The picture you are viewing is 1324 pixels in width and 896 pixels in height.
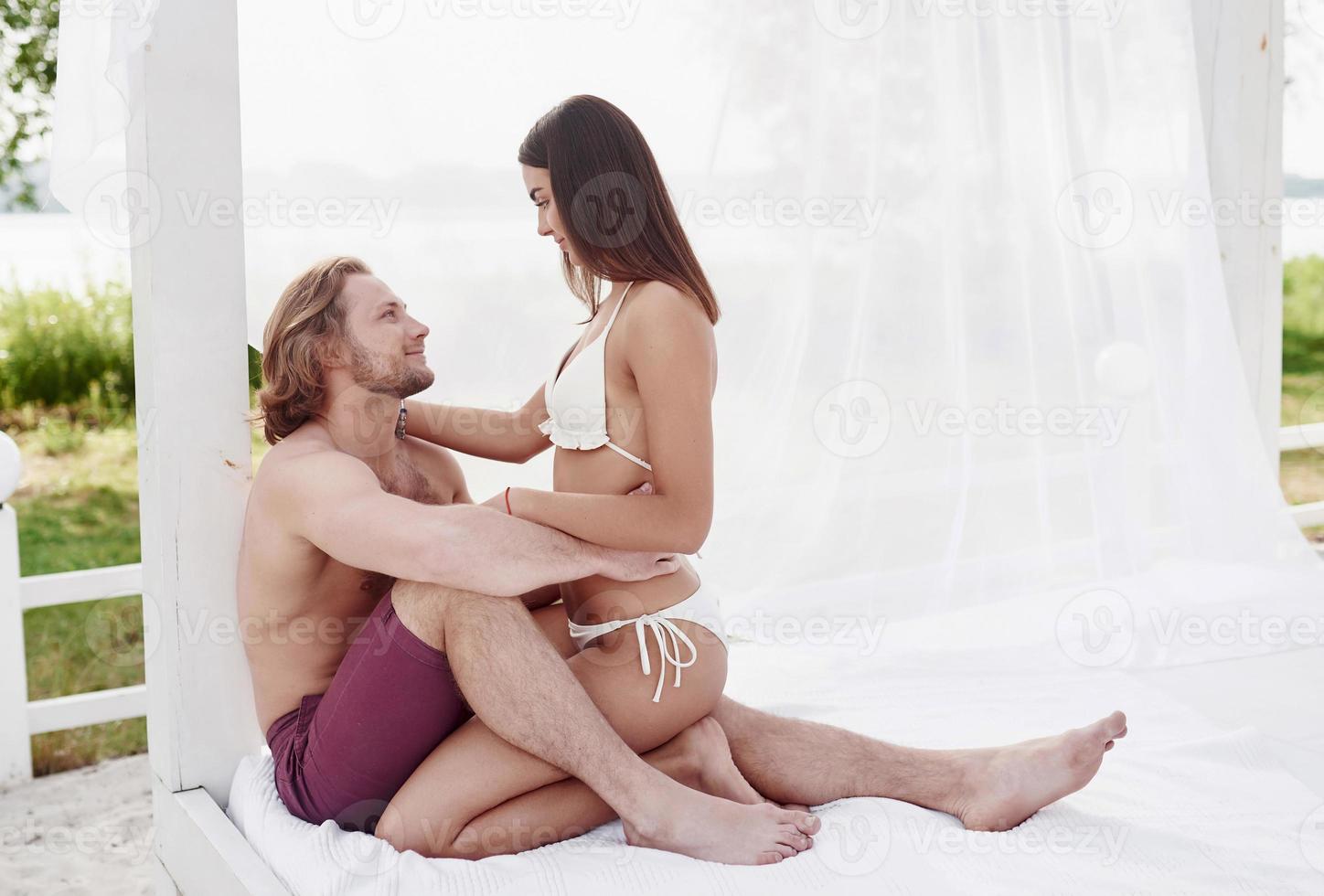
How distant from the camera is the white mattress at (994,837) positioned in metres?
1.68

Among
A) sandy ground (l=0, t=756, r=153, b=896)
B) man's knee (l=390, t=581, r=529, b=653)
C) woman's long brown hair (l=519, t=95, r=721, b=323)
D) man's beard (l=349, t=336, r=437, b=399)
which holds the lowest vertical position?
sandy ground (l=0, t=756, r=153, b=896)

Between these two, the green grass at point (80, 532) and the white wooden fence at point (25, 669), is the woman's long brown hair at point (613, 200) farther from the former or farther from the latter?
the green grass at point (80, 532)

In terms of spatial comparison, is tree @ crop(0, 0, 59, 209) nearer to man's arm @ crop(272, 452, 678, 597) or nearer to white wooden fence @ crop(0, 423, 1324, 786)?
white wooden fence @ crop(0, 423, 1324, 786)

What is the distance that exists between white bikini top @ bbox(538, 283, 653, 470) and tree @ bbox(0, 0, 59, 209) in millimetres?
4505

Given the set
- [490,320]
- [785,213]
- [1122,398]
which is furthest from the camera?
[1122,398]

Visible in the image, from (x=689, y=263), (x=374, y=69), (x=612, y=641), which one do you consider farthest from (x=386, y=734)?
(x=374, y=69)

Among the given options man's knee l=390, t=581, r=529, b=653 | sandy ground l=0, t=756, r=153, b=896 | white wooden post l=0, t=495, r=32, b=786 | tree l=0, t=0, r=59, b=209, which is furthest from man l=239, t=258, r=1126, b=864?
tree l=0, t=0, r=59, b=209

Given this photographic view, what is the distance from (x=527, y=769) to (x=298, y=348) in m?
0.82

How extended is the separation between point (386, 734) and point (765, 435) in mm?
1357

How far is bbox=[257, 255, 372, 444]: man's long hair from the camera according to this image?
208cm

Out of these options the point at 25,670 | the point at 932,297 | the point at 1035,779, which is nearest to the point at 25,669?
the point at 25,670

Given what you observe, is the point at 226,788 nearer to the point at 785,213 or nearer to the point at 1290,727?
the point at 785,213

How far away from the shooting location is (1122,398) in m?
3.14

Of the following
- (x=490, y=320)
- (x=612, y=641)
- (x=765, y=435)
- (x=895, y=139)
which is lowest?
(x=612, y=641)
